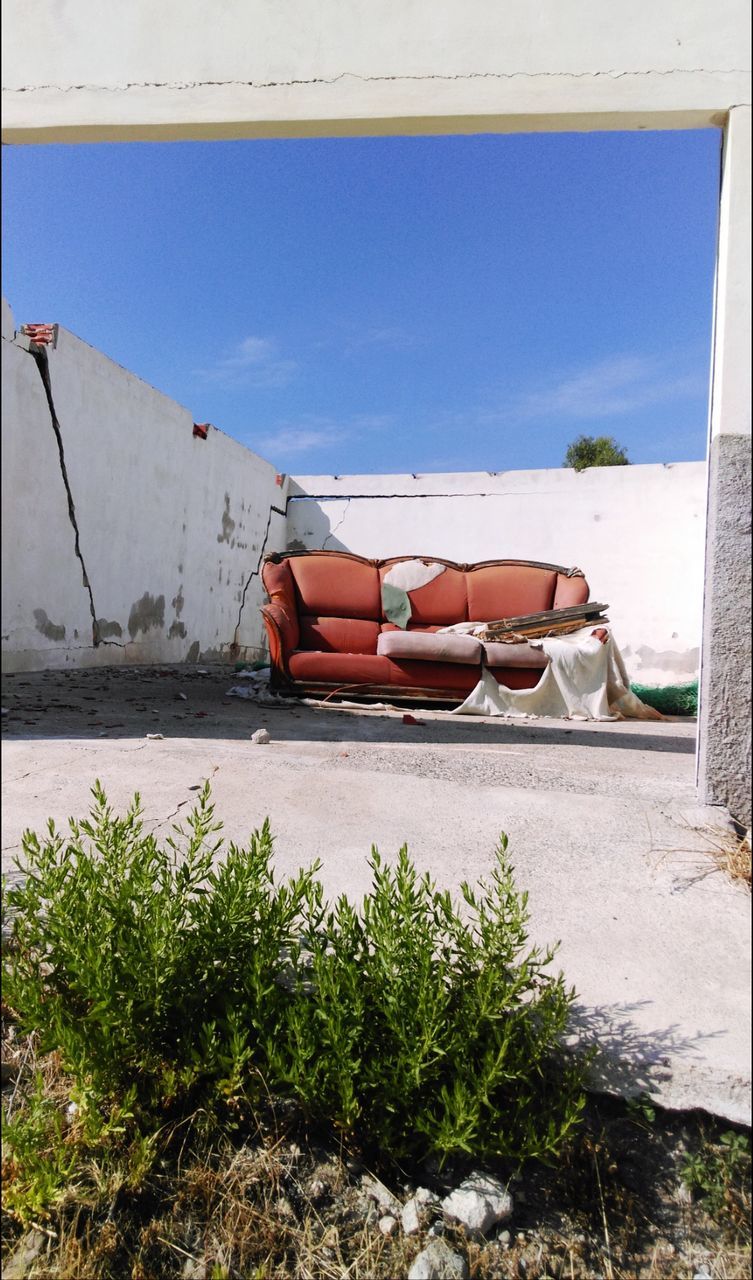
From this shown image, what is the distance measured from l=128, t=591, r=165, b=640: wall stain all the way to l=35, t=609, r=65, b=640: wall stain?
934 millimetres

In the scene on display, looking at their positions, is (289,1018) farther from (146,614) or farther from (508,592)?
(146,614)

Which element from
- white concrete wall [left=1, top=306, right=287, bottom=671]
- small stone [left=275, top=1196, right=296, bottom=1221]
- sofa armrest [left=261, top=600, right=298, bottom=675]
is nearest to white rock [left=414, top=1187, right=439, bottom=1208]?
small stone [left=275, top=1196, right=296, bottom=1221]

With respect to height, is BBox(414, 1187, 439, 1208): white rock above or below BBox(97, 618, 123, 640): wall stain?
below

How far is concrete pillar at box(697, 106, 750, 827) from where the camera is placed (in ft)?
6.07

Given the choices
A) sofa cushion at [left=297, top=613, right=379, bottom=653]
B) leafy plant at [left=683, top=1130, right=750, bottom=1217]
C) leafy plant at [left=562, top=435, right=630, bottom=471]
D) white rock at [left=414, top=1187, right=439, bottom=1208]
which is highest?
leafy plant at [left=562, top=435, right=630, bottom=471]

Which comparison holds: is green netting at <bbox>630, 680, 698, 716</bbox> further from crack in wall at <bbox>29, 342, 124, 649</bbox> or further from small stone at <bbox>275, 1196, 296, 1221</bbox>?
small stone at <bbox>275, 1196, 296, 1221</bbox>

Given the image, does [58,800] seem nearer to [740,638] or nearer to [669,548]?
[740,638]

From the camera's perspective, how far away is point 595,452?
1249 cm

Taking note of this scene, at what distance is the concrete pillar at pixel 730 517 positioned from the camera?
185cm

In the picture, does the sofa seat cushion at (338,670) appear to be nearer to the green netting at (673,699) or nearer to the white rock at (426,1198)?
the green netting at (673,699)

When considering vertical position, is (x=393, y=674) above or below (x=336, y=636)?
below

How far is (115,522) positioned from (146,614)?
920 millimetres


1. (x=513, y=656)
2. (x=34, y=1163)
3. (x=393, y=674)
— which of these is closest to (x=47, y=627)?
(x=393, y=674)

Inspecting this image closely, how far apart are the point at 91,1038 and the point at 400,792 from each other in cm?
116
